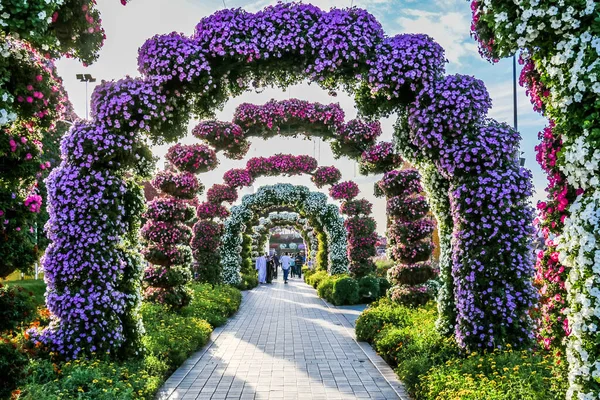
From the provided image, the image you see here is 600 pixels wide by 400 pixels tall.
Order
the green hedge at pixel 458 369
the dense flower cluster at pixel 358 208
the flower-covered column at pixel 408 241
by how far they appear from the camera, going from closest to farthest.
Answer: the green hedge at pixel 458 369
the flower-covered column at pixel 408 241
the dense flower cluster at pixel 358 208

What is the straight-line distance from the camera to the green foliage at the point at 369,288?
1659cm

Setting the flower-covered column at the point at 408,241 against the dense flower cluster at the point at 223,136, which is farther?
the dense flower cluster at the point at 223,136

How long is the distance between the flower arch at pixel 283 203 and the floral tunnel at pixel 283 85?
47.1 feet

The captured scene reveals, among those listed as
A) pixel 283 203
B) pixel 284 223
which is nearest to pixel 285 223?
pixel 284 223

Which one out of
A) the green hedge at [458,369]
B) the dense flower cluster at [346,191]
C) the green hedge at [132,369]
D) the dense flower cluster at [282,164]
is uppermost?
the dense flower cluster at [282,164]

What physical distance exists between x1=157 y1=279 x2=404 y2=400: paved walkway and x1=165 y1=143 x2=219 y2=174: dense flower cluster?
4.14 metres

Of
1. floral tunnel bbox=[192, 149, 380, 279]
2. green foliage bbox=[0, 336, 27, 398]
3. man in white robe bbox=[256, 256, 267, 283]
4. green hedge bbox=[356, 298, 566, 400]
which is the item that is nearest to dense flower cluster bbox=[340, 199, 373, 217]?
floral tunnel bbox=[192, 149, 380, 279]

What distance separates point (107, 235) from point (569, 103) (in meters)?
5.68

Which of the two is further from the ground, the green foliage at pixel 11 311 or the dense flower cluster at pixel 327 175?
the dense flower cluster at pixel 327 175

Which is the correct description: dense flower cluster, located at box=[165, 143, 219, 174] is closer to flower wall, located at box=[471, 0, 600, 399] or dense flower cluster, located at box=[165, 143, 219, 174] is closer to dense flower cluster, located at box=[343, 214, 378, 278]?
dense flower cluster, located at box=[343, 214, 378, 278]

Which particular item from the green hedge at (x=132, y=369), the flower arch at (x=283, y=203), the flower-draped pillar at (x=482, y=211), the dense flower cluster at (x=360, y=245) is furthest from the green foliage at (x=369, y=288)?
the flower-draped pillar at (x=482, y=211)

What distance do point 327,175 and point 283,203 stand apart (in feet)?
13.3

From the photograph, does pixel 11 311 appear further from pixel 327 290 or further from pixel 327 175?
pixel 327 175

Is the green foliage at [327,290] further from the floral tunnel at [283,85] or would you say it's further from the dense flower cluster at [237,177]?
the floral tunnel at [283,85]
